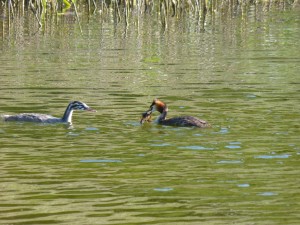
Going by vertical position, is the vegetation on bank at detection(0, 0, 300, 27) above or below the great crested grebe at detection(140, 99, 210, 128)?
above

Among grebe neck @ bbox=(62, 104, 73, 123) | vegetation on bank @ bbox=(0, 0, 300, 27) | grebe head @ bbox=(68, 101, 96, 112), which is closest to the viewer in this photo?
grebe neck @ bbox=(62, 104, 73, 123)

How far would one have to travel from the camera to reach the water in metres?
8.09

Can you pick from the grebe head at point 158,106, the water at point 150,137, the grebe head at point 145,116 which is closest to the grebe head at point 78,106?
the water at point 150,137

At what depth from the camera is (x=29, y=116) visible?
12430mm

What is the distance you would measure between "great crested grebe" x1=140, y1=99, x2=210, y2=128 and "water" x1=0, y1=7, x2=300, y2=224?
0.37 feet

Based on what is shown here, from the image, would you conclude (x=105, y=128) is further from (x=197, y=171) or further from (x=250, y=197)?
(x=250, y=197)

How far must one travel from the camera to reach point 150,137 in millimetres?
11594

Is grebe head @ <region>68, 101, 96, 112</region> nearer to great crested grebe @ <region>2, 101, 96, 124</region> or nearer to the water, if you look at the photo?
great crested grebe @ <region>2, 101, 96, 124</region>

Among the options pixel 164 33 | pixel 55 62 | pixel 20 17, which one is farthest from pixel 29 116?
pixel 20 17

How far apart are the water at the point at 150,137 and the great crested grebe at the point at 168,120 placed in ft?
0.37

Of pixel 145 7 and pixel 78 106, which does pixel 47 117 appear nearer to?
pixel 78 106

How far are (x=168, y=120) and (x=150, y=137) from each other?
3.84 feet

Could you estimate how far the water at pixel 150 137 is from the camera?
319 inches

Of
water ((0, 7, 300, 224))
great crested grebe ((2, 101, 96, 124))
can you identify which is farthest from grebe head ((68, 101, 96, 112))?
water ((0, 7, 300, 224))
